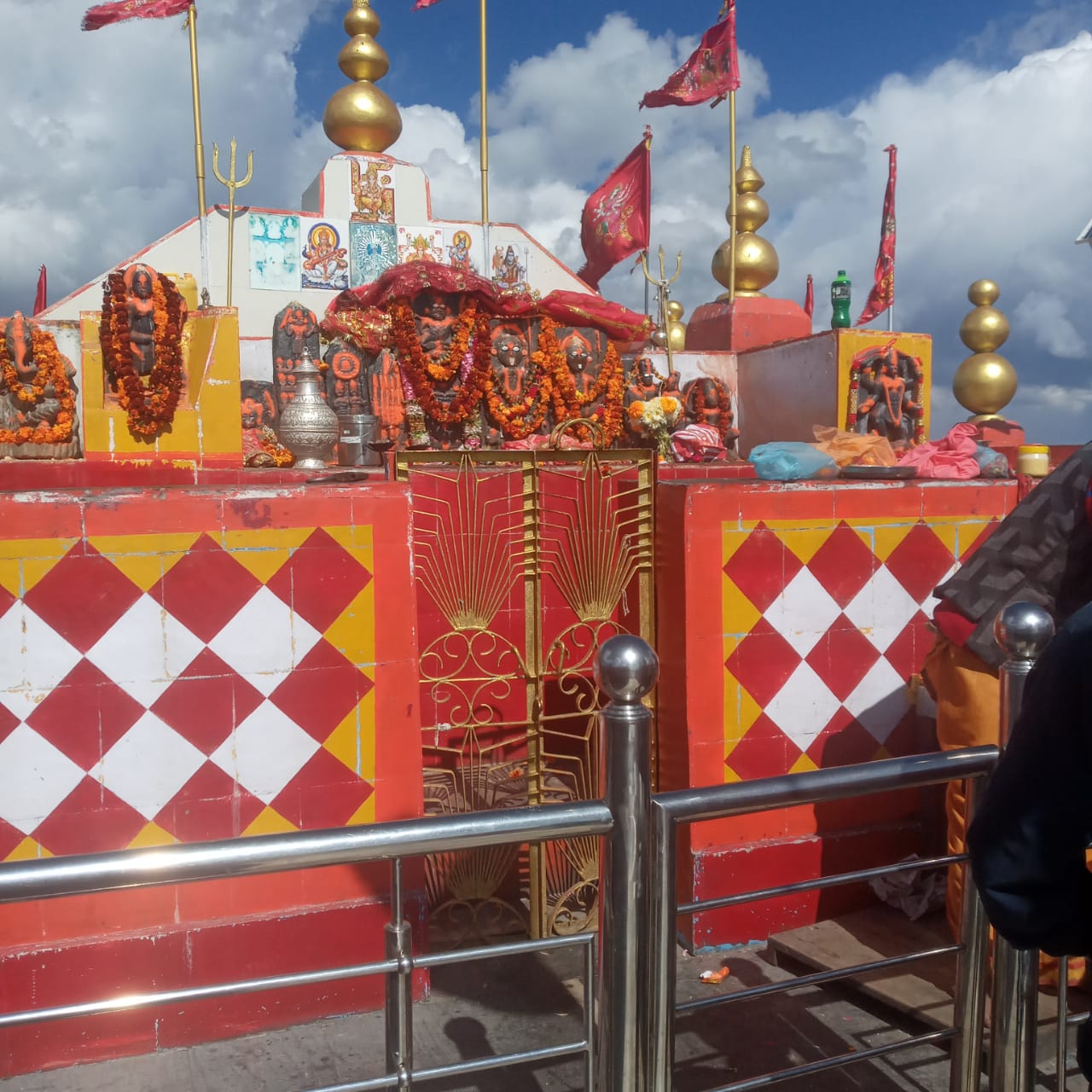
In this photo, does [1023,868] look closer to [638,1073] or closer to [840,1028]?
[638,1073]

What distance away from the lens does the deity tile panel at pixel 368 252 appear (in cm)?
1412

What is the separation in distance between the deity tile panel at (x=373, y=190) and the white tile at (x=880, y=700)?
1170cm

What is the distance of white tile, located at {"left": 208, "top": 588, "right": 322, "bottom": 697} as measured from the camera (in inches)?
150

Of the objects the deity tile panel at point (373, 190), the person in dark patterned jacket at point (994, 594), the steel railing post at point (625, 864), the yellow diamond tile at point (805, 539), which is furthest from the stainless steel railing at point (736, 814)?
the deity tile panel at point (373, 190)

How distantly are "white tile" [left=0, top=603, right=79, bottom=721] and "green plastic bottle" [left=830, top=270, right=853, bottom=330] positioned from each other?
1012 cm

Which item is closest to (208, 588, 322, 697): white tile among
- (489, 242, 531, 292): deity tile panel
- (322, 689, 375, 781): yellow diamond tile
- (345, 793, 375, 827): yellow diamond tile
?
(322, 689, 375, 781): yellow diamond tile

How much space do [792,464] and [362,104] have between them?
42.0 ft

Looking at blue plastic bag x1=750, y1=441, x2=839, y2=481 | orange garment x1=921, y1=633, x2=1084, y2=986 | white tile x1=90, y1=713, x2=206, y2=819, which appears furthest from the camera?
blue plastic bag x1=750, y1=441, x2=839, y2=481

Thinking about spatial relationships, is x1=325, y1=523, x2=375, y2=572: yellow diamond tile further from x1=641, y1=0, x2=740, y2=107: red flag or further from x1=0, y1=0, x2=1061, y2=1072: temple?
x1=641, y1=0, x2=740, y2=107: red flag

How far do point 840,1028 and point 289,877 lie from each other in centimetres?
219

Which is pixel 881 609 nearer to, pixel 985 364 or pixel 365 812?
pixel 365 812

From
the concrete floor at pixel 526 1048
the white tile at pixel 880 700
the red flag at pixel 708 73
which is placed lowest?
the concrete floor at pixel 526 1048

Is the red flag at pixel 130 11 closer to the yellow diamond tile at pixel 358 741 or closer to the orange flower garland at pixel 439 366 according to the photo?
the orange flower garland at pixel 439 366

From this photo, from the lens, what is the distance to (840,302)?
12.0m
